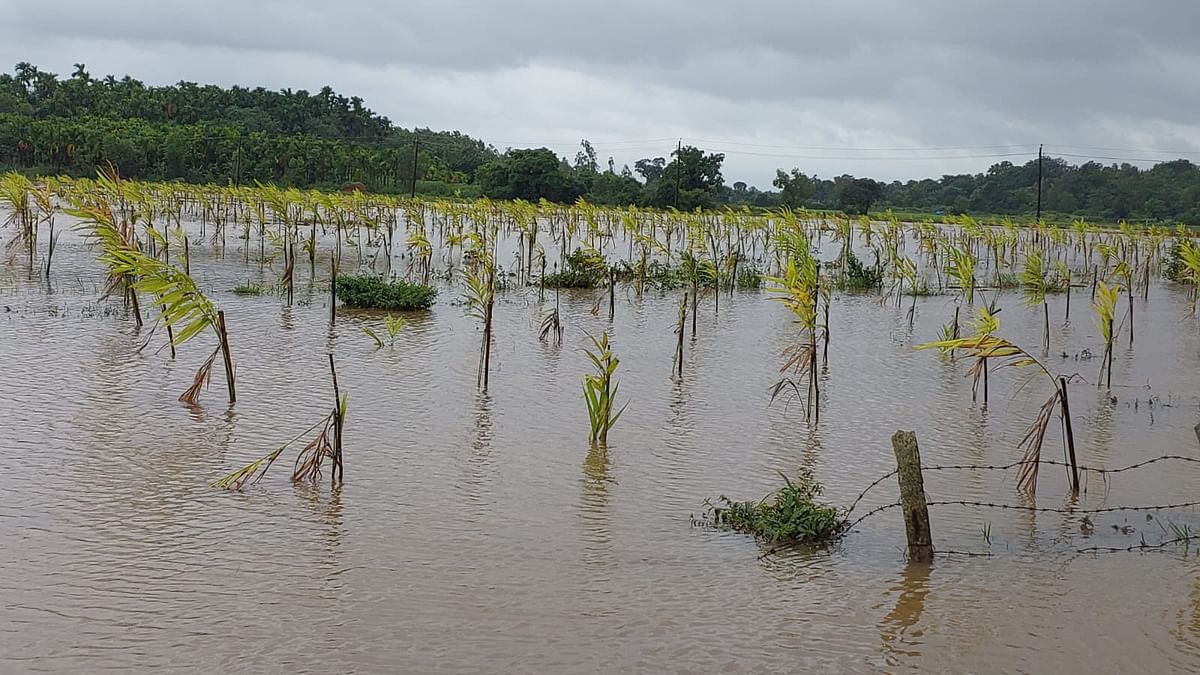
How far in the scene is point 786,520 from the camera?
5961 mm

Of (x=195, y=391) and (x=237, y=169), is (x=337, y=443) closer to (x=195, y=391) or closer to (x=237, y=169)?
(x=195, y=391)

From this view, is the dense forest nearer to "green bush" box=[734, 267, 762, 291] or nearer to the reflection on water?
"green bush" box=[734, 267, 762, 291]

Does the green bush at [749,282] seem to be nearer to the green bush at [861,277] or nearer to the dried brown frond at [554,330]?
the green bush at [861,277]

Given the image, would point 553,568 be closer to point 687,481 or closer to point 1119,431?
point 687,481

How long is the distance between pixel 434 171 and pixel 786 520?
51.1 metres

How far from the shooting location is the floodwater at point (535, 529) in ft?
15.3

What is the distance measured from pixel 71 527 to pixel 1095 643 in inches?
193

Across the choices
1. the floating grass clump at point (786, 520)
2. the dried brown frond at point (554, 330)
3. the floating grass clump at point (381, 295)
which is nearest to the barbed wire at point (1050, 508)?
the floating grass clump at point (786, 520)

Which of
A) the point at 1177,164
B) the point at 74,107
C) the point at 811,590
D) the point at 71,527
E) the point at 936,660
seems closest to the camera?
the point at 936,660

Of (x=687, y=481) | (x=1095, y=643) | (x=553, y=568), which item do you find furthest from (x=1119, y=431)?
(x=553, y=568)

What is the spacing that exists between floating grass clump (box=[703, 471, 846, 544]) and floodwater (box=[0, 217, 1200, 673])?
0.45ft

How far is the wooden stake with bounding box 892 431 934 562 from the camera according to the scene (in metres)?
5.34

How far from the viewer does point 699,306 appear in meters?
16.5

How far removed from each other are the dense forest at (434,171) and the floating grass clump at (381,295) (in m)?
27.0
